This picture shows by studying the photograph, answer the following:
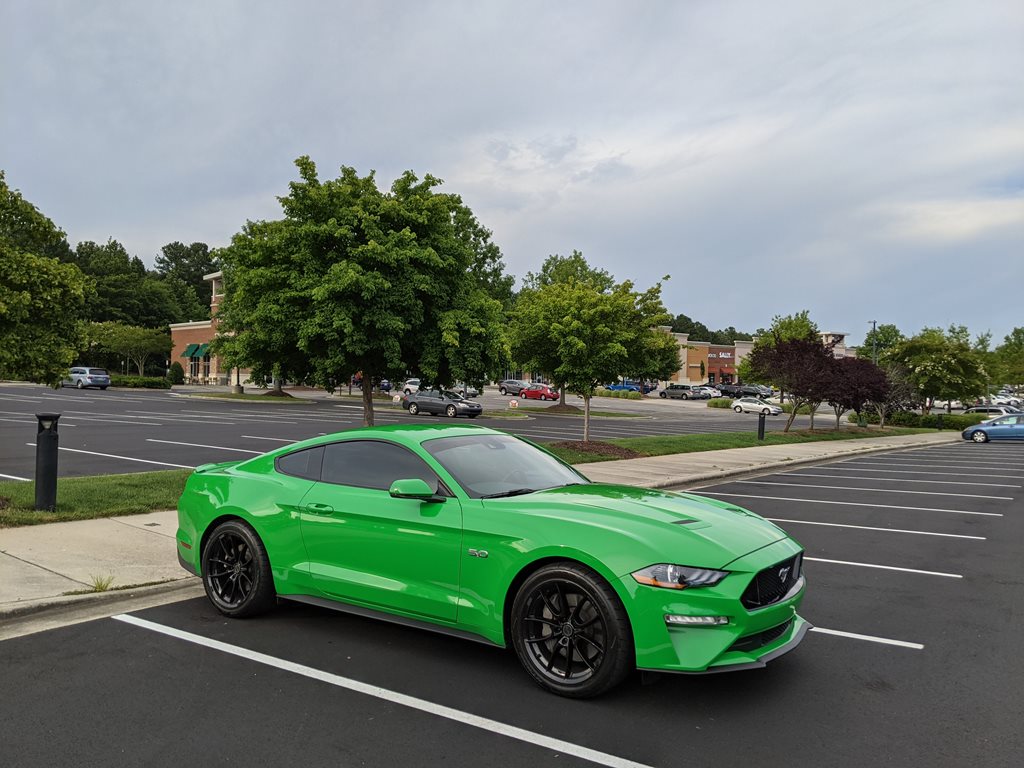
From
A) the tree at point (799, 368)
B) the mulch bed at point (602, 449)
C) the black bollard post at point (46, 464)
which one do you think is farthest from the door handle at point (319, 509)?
the tree at point (799, 368)

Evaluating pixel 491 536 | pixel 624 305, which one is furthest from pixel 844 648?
pixel 624 305

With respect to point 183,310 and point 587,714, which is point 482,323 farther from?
point 183,310

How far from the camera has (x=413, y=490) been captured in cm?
447

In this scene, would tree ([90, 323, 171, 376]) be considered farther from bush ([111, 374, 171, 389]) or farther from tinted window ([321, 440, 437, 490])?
tinted window ([321, 440, 437, 490])

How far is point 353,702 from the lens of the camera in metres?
4.00

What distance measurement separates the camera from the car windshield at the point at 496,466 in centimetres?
479

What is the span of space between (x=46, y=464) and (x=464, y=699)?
22.0 ft

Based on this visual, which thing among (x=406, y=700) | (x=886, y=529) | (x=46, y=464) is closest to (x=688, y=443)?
(x=886, y=529)

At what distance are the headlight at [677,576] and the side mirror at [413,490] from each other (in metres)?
1.36

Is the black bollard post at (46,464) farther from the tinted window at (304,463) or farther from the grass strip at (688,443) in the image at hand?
the grass strip at (688,443)

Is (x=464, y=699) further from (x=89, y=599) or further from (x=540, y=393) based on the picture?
(x=540, y=393)

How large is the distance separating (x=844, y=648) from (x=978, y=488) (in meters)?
12.4

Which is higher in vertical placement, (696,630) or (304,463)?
(304,463)

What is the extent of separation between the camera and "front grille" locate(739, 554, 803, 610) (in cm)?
392
